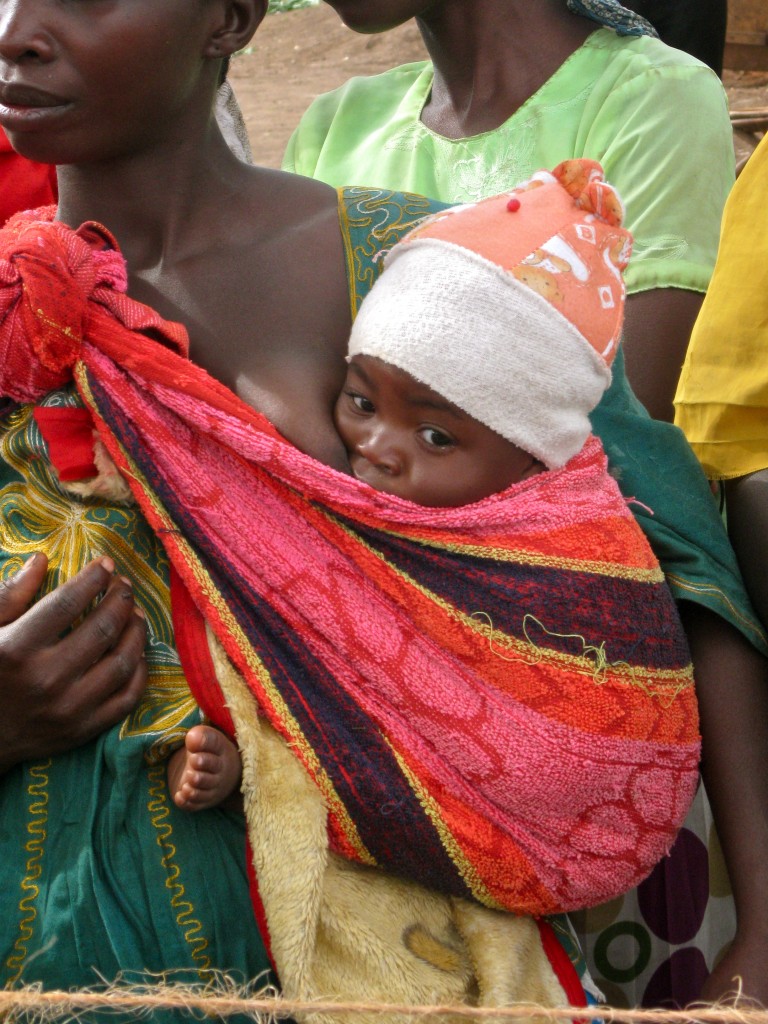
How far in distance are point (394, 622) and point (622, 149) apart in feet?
4.29

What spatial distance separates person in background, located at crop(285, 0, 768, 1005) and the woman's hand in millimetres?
688

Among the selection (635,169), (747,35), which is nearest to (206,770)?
(635,169)

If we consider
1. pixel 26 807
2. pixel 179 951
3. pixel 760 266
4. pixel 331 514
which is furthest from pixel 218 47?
pixel 179 951

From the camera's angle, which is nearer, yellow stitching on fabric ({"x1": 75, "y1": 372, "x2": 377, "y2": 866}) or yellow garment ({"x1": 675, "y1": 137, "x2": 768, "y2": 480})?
yellow stitching on fabric ({"x1": 75, "y1": 372, "x2": 377, "y2": 866})

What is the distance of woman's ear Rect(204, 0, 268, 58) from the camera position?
1470 millimetres

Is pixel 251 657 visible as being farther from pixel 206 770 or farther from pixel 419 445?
pixel 419 445

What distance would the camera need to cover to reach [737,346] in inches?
69.0

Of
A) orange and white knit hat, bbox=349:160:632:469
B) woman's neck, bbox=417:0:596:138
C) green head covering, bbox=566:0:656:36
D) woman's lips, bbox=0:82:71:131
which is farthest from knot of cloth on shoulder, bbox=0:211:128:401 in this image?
green head covering, bbox=566:0:656:36

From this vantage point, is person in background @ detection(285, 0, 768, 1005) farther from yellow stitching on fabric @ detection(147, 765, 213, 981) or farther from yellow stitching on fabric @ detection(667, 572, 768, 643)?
yellow stitching on fabric @ detection(147, 765, 213, 981)

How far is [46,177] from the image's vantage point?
1.70 m

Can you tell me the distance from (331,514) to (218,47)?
58 cm

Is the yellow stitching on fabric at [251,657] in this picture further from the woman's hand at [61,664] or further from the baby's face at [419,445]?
the baby's face at [419,445]

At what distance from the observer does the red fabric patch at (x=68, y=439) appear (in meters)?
1.41

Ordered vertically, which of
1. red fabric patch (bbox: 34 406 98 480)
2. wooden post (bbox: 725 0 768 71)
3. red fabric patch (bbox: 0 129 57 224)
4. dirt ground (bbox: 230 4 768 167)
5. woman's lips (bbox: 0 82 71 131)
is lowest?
dirt ground (bbox: 230 4 768 167)
